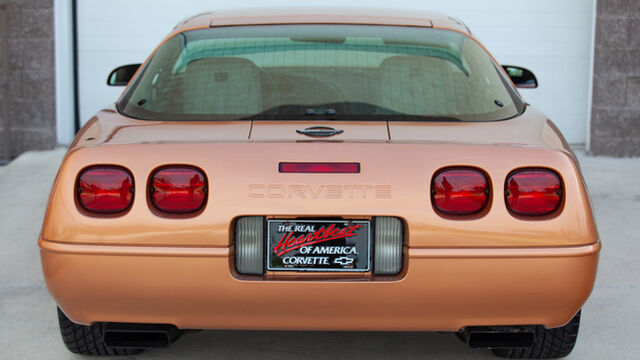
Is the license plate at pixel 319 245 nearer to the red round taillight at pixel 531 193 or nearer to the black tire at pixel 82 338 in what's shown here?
the red round taillight at pixel 531 193

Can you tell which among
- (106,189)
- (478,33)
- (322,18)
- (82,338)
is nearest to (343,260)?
(106,189)

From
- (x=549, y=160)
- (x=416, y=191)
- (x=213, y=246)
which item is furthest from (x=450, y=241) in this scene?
(x=213, y=246)

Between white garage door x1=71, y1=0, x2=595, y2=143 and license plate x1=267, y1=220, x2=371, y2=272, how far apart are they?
239 inches

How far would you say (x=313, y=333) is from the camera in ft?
12.4

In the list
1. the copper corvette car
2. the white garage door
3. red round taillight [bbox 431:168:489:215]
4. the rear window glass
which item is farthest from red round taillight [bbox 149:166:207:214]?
the white garage door

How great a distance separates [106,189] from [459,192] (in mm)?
1152

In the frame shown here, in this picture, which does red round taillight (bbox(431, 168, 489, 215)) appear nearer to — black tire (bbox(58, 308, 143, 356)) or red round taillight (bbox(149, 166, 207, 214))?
red round taillight (bbox(149, 166, 207, 214))

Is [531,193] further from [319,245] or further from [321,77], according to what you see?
[321,77]

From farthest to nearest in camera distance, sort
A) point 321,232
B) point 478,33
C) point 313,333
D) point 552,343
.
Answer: point 478,33
point 313,333
point 552,343
point 321,232

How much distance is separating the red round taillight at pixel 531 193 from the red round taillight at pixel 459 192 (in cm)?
8

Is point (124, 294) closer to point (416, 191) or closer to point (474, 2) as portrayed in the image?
point (416, 191)

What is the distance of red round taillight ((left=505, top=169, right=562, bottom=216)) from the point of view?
2811mm

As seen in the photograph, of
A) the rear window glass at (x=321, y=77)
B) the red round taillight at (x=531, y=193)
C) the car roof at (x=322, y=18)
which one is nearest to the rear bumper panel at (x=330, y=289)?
the red round taillight at (x=531, y=193)

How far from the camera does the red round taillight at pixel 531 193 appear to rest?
2811 millimetres
